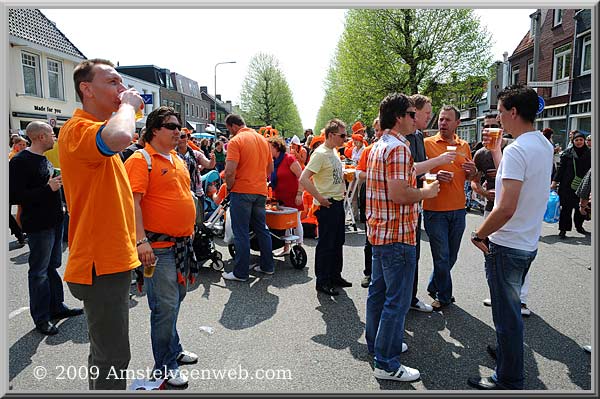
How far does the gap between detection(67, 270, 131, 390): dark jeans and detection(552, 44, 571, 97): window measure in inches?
877

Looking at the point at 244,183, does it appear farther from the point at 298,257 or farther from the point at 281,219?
the point at 298,257

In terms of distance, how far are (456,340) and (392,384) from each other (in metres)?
1.03

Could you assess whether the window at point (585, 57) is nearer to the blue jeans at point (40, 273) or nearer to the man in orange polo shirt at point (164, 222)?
the man in orange polo shirt at point (164, 222)

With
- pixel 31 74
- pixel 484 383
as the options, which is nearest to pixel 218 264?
pixel 484 383

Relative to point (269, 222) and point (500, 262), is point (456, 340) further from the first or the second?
point (269, 222)

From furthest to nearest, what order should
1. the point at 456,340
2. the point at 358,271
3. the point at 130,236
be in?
the point at 358,271, the point at 456,340, the point at 130,236

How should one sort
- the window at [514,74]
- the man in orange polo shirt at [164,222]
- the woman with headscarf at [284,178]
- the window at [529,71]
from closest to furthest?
the man in orange polo shirt at [164,222]
the woman with headscarf at [284,178]
the window at [529,71]
the window at [514,74]

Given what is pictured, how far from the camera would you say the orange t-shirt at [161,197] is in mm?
2908

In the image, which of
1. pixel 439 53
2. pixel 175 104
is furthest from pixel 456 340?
pixel 175 104

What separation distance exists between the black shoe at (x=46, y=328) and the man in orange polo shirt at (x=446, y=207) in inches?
152

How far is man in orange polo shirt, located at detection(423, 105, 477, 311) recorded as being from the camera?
4.32 meters

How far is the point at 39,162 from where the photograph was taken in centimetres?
414

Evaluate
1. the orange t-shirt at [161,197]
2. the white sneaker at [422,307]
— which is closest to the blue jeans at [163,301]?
the orange t-shirt at [161,197]

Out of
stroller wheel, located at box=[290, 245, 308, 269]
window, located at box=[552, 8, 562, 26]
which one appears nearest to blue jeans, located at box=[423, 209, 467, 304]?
stroller wheel, located at box=[290, 245, 308, 269]
